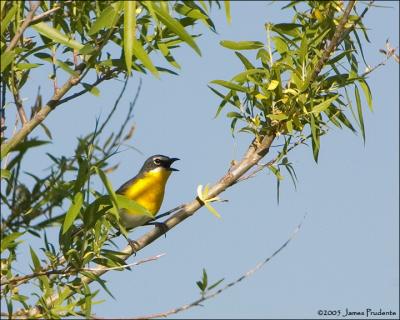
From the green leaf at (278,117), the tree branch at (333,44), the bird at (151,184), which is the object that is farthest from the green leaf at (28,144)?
the bird at (151,184)

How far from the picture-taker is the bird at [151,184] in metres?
9.24

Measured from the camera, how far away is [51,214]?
3479mm

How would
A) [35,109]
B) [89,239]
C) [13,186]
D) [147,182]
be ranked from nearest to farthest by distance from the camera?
1. [13,186]
2. [35,109]
3. [89,239]
4. [147,182]

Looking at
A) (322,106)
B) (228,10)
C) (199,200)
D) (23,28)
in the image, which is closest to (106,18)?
(23,28)

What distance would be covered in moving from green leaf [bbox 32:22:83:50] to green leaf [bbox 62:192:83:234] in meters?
0.75

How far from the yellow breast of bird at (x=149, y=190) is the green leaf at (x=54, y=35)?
16.9 feet

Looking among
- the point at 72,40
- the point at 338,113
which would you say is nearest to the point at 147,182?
the point at 338,113

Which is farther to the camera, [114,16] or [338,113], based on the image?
[338,113]

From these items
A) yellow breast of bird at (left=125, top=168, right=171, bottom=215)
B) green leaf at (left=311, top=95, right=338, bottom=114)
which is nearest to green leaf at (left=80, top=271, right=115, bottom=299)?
green leaf at (left=311, top=95, right=338, bottom=114)

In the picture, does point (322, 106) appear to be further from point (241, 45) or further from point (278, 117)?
point (241, 45)

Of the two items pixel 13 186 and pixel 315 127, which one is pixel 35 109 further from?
pixel 315 127

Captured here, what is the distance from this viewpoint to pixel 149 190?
9.34 m

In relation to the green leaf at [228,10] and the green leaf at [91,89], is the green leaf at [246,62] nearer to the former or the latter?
the green leaf at [91,89]

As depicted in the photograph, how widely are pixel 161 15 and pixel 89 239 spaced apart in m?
1.36
